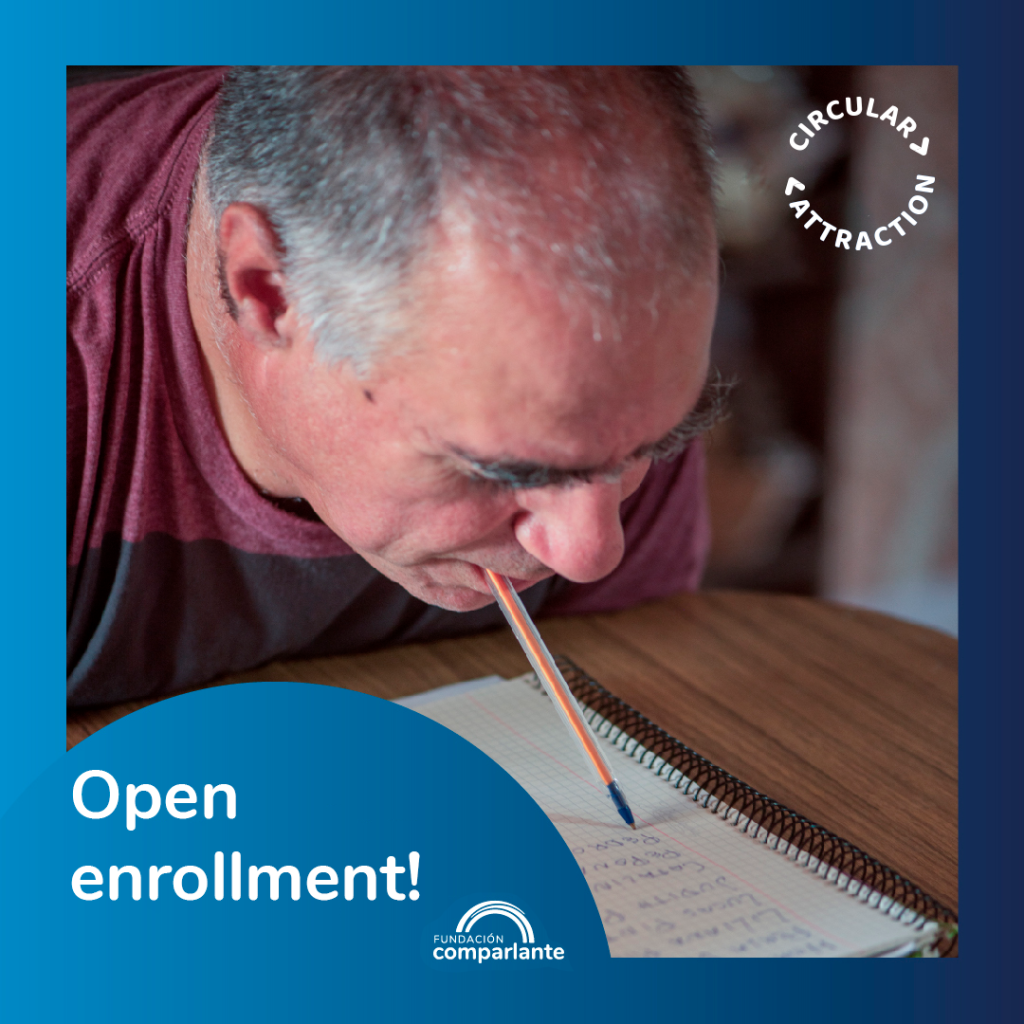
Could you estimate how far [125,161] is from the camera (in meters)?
0.83

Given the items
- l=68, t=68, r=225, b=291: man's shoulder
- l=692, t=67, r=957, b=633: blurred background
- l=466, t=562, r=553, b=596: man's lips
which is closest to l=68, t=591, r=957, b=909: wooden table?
l=466, t=562, r=553, b=596: man's lips

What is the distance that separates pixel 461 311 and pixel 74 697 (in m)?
0.47

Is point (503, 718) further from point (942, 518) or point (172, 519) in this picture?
point (942, 518)

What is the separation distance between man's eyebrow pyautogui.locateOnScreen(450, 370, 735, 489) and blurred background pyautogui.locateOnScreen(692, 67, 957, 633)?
1309 millimetres

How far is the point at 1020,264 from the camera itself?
2.28 ft

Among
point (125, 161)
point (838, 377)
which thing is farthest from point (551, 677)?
point (838, 377)

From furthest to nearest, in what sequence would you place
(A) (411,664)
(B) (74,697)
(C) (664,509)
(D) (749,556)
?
(D) (749,556) < (C) (664,509) < (A) (411,664) < (B) (74,697)

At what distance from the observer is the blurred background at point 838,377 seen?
6.80ft

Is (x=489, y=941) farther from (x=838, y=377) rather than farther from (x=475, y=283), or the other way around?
(x=838, y=377)

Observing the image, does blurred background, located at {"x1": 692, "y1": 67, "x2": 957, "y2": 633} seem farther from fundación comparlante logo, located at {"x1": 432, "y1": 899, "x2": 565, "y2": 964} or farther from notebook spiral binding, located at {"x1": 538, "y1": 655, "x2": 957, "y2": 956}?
fundación comparlante logo, located at {"x1": 432, "y1": 899, "x2": 565, "y2": 964}

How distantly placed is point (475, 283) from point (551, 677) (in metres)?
0.32

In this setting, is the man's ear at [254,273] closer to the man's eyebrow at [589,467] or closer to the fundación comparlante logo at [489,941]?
the man's eyebrow at [589,467]

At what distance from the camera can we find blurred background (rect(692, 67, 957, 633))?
81.6 inches

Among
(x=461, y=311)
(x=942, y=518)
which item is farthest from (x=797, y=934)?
(x=942, y=518)
